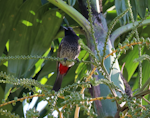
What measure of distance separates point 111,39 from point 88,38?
0.16 m

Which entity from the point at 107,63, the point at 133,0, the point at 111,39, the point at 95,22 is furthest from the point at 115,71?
the point at 133,0

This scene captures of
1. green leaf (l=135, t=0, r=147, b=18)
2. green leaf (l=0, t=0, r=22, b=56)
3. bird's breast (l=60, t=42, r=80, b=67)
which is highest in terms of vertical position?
green leaf (l=0, t=0, r=22, b=56)

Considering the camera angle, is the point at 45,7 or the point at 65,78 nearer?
the point at 45,7

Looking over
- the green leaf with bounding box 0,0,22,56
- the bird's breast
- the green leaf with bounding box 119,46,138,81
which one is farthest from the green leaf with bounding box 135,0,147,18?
the bird's breast

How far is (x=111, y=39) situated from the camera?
1406 millimetres

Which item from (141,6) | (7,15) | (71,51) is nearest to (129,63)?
(141,6)

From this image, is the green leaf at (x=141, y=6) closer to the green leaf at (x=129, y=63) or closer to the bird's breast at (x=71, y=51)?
the green leaf at (x=129, y=63)

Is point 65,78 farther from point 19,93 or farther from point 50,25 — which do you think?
point 50,25

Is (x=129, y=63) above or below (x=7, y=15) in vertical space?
below

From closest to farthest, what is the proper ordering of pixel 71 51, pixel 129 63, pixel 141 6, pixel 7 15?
pixel 141 6 → pixel 7 15 → pixel 129 63 → pixel 71 51

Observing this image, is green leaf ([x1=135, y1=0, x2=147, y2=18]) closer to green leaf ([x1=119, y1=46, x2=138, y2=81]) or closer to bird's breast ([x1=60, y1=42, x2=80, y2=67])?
green leaf ([x1=119, y1=46, x2=138, y2=81])

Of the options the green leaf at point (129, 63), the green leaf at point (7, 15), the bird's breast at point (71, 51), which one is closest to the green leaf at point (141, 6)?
the green leaf at point (129, 63)

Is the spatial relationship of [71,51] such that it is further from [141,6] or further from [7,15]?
[141,6]

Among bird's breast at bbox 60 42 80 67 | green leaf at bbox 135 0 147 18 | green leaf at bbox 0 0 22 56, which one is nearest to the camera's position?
green leaf at bbox 135 0 147 18
